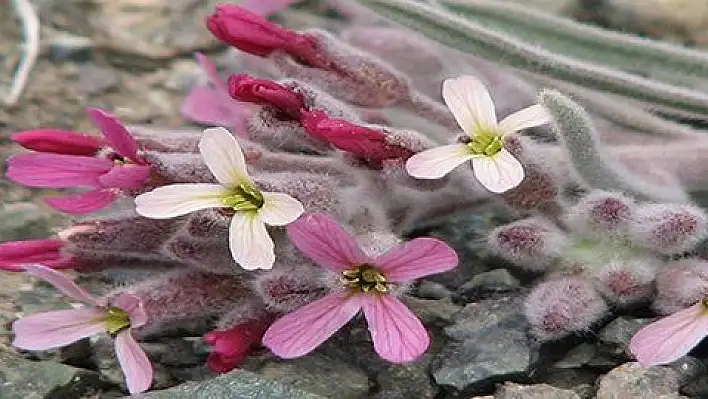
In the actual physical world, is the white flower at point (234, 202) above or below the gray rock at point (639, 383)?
above

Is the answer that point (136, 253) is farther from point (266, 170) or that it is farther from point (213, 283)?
point (266, 170)

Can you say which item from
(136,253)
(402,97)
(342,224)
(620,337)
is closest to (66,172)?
(136,253)

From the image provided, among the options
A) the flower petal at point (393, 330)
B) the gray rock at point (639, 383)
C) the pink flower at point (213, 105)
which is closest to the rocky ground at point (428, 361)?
the gray rock at point (639, 383)

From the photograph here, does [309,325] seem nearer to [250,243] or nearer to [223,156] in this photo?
[250,243]

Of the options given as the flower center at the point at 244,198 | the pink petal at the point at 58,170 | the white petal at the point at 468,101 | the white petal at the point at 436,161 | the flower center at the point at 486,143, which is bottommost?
the pink petal at the point at 58,170

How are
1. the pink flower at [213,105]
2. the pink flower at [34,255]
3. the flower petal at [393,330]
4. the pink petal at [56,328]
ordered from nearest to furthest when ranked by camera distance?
the flower petal at [393,330]
the pink petal at [56,328]
the pink flower at [34,255]
the pink flower at [213,105]

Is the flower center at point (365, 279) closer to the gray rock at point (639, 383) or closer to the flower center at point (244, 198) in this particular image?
the flower center at point (244, 198)

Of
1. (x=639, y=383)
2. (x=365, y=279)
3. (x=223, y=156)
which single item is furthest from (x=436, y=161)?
(x=639, y=383)

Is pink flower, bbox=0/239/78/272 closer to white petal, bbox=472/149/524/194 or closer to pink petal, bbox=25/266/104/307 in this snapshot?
pink petal, bbox=25/266/104/307

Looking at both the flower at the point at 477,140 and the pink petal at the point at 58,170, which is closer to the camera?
the flower at the point at 477,140
